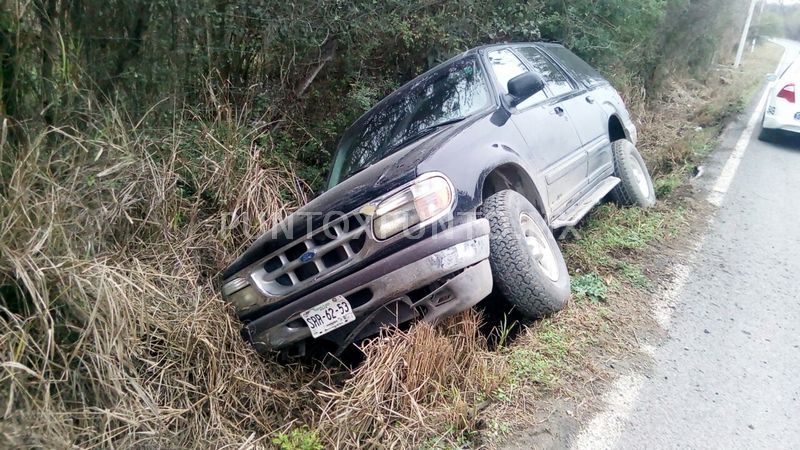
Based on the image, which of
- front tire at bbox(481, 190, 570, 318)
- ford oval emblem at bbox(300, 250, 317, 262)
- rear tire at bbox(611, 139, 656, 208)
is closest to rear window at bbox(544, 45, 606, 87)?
rear tire at bbox(611, 139, 656, 208)

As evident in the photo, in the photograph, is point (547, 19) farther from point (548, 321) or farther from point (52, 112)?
point (52, 112)

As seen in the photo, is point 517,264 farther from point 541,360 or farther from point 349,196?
point 349,196

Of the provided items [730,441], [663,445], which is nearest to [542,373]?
[663,445]

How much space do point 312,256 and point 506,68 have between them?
2393mm

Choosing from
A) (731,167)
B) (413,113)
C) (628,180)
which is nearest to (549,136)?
(413,113)

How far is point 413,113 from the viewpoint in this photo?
175 inches

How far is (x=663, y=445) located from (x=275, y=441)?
5.89ft

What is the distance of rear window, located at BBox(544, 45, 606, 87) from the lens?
18.9ft

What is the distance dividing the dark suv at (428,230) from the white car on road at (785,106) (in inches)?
244

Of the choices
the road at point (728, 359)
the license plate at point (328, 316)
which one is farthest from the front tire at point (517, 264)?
the license plate at point (328, 316)

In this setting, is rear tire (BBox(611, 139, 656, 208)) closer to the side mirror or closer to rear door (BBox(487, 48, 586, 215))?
rear door (BBox(487, 48, 586, 215))

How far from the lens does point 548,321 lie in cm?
350

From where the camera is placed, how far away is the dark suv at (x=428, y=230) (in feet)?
9.91

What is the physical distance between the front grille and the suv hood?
0.06 m
